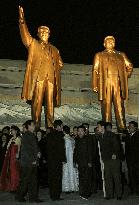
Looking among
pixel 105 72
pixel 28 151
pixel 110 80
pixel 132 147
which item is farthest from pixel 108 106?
pixel 28 151

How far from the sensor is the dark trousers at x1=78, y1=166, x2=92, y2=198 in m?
6.38

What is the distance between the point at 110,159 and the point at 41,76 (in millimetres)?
3418

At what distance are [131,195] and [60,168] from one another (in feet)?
4.75

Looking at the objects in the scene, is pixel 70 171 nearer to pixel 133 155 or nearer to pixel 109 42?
pixel 133 155

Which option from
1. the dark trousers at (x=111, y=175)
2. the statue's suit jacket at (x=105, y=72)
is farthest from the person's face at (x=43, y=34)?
the dark trousers at (x=111, y=175)

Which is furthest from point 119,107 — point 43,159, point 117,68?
point 43,159

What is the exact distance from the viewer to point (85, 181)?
6.38m

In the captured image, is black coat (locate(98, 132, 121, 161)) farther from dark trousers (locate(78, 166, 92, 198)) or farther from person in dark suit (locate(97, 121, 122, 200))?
dark trousers (locate(78, 166, 92, 198))

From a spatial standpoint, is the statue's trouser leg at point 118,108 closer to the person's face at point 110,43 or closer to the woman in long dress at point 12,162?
the person's face at point 110,43

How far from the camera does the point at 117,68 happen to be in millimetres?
9578

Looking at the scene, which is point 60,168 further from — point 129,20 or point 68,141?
point 129,20

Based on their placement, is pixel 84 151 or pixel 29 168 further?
pixel 84 151

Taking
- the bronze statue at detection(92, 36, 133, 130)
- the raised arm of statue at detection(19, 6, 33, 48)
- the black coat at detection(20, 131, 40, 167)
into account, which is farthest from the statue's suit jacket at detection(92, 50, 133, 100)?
the black coat at detection(20, 131, 40, 167)

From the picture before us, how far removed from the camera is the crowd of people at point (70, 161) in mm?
6004
